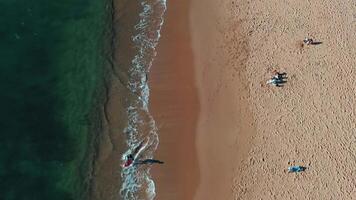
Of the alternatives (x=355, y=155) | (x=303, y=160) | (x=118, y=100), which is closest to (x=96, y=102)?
(x=118, y=100)

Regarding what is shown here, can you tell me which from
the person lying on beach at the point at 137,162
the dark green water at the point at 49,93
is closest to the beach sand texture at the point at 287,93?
the person lying on beach at the point at 137,162

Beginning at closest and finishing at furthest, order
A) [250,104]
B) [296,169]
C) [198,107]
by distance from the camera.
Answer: [296,169]
[250,104]
[198,107]

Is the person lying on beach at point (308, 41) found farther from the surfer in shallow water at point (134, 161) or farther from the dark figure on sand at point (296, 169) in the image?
the surfer in shallow water at point (134, 161)

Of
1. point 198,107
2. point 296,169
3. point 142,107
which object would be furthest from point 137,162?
point 296,169

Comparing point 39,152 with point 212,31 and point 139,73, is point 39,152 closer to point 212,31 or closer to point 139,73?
point 139,73

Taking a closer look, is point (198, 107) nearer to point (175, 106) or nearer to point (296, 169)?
point (175, 106)

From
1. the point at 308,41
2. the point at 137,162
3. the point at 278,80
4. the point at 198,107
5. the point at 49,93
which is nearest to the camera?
the point at 137,162

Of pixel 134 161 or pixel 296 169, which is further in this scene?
pixel 134 161
